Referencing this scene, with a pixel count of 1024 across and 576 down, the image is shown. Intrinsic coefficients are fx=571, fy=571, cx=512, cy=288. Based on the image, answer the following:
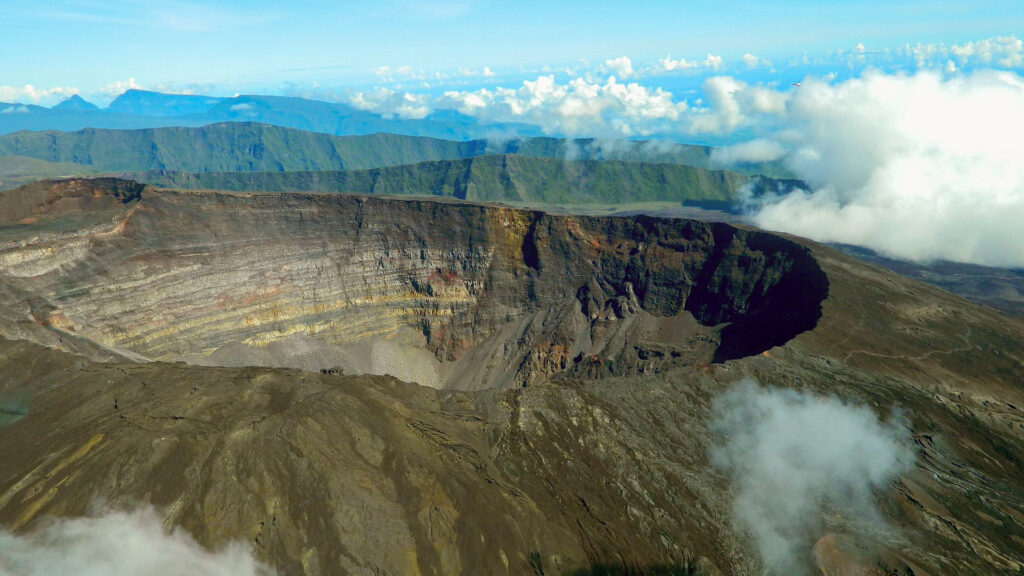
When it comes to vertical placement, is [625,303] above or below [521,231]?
Result: below

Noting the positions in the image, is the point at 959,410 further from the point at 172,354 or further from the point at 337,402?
the point at 172,354

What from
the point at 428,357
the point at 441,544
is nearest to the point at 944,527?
the point at 441,544

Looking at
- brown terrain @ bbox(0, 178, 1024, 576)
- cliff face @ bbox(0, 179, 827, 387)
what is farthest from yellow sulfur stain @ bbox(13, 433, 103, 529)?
cliff face @ bbox(0, 179, 827, 387)

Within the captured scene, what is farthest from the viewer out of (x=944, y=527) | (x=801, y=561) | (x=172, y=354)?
(x=172, y=354)

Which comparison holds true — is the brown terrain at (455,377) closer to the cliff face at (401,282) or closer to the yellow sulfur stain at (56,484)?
the yellow sulfur stain at (56,484)

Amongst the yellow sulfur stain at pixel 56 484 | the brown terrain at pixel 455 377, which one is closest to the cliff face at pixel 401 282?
the brown terrain at pixel 455 377

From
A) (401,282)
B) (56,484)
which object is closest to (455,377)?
(401,282)

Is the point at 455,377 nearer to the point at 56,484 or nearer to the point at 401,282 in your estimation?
the point at 401,282
